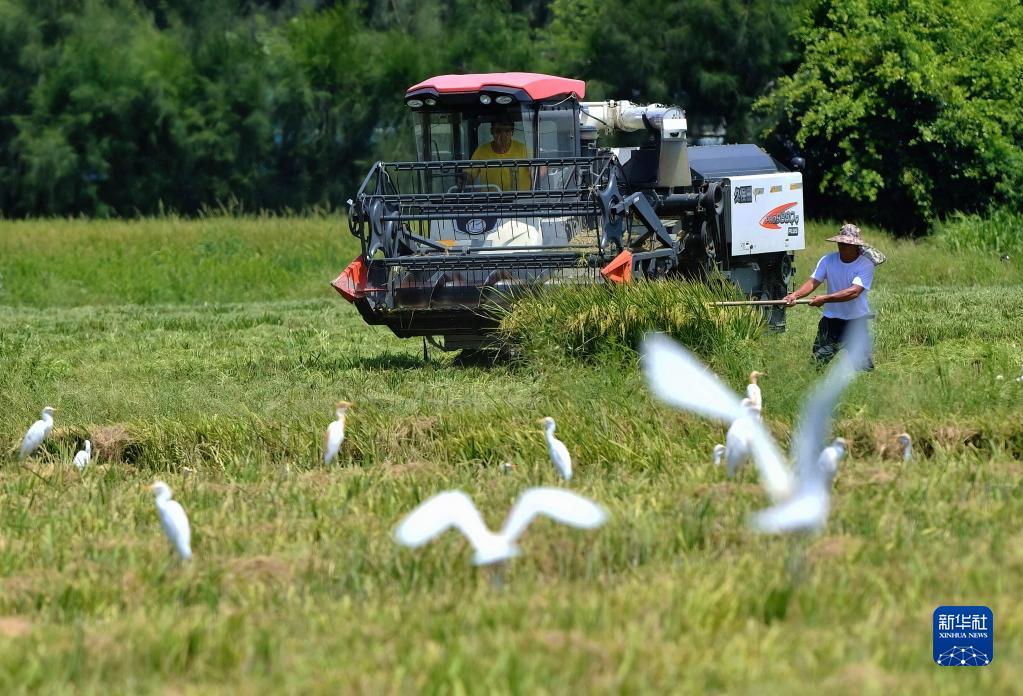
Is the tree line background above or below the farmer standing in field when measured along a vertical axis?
below

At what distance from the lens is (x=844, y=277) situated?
480 inches

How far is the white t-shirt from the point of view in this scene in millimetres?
12094

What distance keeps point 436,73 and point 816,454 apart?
1447 inches

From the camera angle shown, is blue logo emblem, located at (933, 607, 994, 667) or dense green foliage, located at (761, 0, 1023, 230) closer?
blue logo emblem, located at (933, 607, 994, 667)

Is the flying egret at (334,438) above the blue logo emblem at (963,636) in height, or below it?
below

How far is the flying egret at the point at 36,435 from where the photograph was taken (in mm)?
11141

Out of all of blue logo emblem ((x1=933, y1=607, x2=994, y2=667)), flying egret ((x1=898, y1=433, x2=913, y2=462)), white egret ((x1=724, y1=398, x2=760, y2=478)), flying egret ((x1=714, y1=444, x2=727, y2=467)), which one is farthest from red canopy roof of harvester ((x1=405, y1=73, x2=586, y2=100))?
blue logo emblem ((x1=933, y1=607, x2=994, y2=667))

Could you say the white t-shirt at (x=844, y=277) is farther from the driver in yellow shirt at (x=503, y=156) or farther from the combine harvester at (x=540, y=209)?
the driver in yellow shirt at (x=503, y=156)

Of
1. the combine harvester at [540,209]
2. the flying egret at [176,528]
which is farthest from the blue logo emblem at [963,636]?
the combine harvester at [540,209]

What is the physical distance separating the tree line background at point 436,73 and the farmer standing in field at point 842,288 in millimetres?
17611

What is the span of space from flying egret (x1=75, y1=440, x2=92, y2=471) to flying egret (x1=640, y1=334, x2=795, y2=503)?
4029 mm

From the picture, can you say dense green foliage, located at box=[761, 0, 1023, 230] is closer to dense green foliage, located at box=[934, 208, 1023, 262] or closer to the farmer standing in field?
dense green foliage, located at box=[934, 208, 1023, 262]

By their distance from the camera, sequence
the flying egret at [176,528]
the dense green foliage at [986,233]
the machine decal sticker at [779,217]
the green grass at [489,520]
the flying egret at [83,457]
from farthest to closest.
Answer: the dense green foliage at [986,233], the machine decal sticker at [779,217], the flying egret at [83,457], the flying egret at [176,528], the green grass at [489,520]

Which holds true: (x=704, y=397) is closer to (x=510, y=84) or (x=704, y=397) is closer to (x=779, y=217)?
(x=510, y=84)
